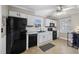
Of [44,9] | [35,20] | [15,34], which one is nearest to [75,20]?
[44,9]

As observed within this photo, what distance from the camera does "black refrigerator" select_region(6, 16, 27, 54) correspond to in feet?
6.65

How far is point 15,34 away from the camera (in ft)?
7.36

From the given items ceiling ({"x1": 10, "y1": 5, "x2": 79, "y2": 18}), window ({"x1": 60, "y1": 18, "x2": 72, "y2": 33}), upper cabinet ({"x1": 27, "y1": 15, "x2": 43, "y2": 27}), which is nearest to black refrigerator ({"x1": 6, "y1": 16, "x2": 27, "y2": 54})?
upper cabinet ({"x1": 27, "y1": 15, "x2": 43, "y2": 27})

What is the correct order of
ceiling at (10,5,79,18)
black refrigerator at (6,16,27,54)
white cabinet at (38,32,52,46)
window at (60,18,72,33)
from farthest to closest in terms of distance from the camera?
1. black refrigerator at (6,16,27,54)
2. white cabinet at (38,32,52,46)
3. window at (60,18,72,33)
4. ceiling at (10,5,79,18)

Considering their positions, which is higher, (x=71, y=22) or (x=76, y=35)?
(x=71, y=22)

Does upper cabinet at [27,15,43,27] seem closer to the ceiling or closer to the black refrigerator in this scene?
the ceiling

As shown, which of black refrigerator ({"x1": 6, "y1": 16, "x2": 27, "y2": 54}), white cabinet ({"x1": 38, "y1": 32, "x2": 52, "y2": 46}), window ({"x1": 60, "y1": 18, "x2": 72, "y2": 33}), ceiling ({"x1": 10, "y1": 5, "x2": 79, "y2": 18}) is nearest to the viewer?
ceiling ({"x1": 10, "y1": 5, "x2": 79, "y2": 18})

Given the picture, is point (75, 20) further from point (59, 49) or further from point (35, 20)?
point (35, 20)

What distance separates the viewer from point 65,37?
1819 millimetres

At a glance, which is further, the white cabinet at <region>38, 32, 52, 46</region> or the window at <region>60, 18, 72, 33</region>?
the white cabinet at <region>38, 32, 52, 46</region>

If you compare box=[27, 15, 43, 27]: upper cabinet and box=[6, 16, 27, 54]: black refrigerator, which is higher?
box=[27, 15, 43, 27]: upper cabinet
